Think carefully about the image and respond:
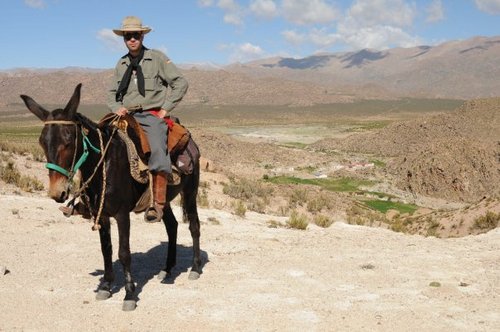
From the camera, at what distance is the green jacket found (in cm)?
659

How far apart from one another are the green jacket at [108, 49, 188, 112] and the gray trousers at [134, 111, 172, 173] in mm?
178

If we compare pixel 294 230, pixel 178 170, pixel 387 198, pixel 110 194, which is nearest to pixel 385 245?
pixel 294 230

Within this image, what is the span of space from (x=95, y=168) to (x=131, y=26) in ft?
6.45

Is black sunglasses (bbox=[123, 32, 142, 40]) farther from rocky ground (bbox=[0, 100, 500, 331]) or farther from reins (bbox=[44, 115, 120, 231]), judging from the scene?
rocky ground (bbox=[0, 100, 500, 331])

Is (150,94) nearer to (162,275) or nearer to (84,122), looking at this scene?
(84,122)

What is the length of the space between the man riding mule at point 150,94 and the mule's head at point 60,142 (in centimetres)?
123

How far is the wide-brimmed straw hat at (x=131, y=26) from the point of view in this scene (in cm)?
629

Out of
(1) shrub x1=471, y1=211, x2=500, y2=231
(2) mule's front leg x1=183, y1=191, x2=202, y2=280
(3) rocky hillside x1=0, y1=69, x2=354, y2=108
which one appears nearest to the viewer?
(2) mule's front leg x1=183, y1=191, x2=202, y2=280

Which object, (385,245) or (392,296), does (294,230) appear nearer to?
(385,245)

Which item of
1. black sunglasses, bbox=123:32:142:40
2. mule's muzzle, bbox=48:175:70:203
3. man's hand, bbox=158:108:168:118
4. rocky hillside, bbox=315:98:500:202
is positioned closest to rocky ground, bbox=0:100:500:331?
mule's muzzle, bbox=48:175:70:203

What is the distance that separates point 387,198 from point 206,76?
163 m

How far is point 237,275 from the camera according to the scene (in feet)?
25.4

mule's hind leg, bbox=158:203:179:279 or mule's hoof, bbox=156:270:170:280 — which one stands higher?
mule's hind leg, bbox=158:203:179:279

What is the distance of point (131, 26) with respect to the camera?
249 inches
